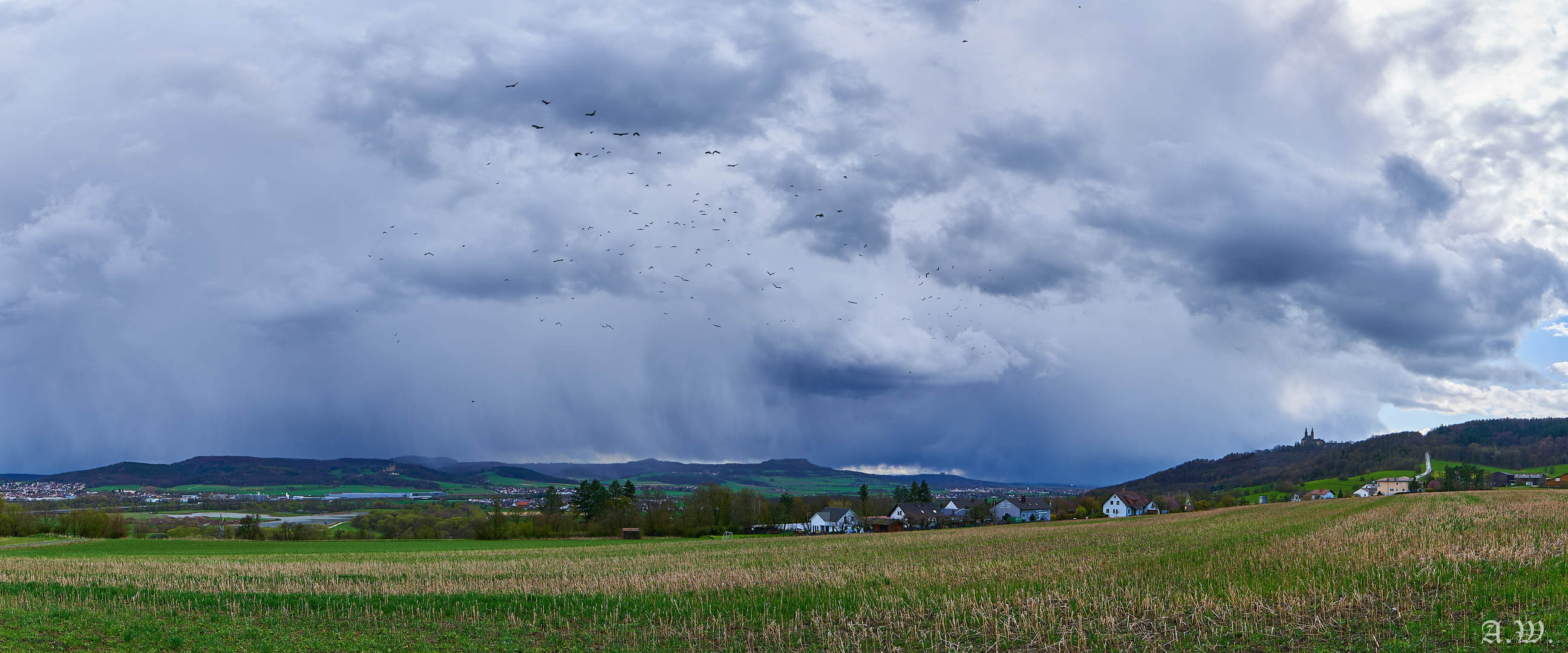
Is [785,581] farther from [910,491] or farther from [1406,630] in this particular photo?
[910,491]

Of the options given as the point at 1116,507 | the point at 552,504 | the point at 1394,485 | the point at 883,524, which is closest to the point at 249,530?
the point at 552,504

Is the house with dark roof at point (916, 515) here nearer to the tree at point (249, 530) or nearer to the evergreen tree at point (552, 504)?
the evergreen tree at point (552, 504)

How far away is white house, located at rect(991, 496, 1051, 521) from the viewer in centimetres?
17262

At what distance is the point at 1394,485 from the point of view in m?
185

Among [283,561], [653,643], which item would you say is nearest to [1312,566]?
[653,643]

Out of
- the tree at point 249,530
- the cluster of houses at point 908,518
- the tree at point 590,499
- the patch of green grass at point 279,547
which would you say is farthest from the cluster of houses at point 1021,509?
the tree at point 249,530

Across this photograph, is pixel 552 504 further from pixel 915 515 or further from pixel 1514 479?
pixel 1514 479

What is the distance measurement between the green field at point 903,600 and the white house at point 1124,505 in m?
119

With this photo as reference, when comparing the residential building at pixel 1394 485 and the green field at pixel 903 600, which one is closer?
the green field at pixel 903 600

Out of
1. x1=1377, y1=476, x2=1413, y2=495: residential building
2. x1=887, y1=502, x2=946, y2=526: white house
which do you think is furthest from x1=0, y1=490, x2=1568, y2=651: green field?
x1=1377, y1=476, x2=1413, y2=495: residential building

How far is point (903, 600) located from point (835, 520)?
13596 centimetres

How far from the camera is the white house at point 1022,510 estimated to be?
172625 millimetres

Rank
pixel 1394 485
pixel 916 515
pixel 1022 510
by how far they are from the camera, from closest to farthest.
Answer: pixel 916 515 → pixel 1022 510 → pixel 1394 485

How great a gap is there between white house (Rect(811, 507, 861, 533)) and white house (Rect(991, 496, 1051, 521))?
3027cm
